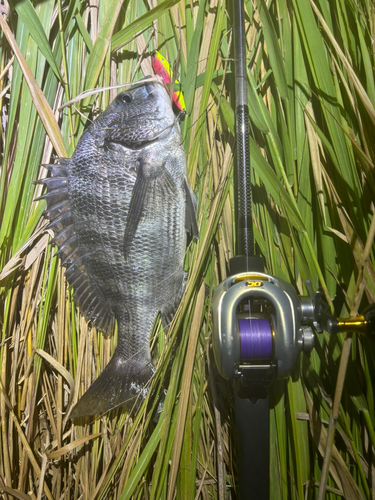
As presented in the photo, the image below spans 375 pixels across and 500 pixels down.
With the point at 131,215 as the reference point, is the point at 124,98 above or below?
above

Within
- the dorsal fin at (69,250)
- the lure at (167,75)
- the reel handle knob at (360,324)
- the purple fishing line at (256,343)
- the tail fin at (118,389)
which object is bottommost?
the tail fin at (118,389)

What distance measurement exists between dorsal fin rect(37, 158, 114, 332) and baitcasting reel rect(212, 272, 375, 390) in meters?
0.33

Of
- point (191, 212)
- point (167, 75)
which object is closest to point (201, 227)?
point (191, 212)

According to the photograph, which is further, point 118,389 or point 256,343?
point 118,389

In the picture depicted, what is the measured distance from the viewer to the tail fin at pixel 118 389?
0.86 metres

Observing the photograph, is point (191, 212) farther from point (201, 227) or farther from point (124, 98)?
point (124, 98)

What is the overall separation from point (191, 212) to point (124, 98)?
32 cm

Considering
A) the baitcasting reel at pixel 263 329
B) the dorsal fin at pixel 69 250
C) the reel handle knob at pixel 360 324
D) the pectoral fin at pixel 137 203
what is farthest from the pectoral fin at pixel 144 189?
the reel handle knob at pixel 360 324

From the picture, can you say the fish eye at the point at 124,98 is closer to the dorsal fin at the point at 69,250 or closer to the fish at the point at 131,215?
the fish at the point at 131,215

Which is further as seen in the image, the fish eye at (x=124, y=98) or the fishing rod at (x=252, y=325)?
the fish eye at (x=124, y=98)

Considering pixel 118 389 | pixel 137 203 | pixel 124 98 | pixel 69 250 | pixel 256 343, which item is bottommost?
Result: pixel 118 389

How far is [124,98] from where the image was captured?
2.81 ft

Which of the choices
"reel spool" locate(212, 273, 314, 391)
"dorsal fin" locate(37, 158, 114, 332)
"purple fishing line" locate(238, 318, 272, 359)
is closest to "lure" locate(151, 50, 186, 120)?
"dorsal fin" locate(37, 158, 114, 332)

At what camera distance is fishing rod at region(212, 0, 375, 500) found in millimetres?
708
